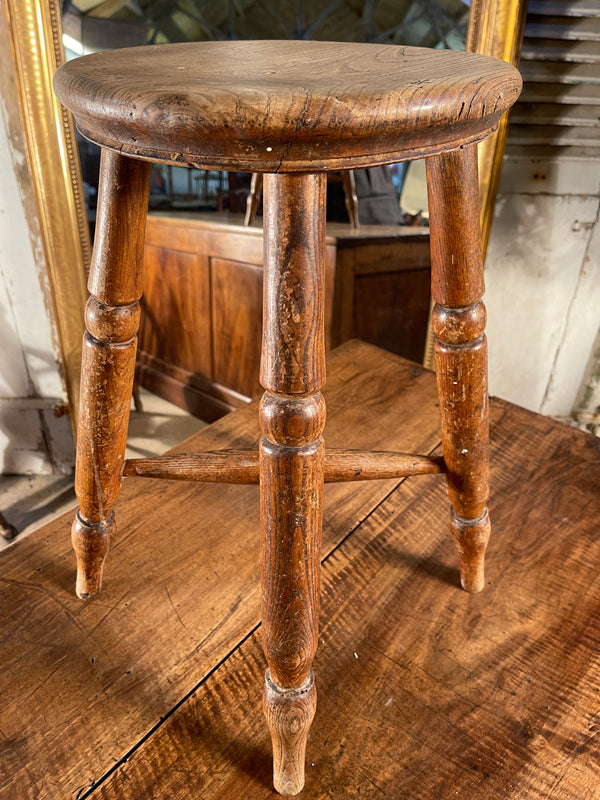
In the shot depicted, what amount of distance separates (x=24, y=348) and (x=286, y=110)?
1.37 m

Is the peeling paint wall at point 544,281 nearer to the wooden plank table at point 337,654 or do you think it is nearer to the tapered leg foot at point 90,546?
the wooden plank table at point 337,654

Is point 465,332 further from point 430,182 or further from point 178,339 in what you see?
point 178,339

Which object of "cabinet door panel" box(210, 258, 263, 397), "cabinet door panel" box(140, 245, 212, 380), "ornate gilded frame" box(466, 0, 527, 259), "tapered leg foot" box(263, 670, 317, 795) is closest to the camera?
"tapered leg foot" box(263, 670, 317, 795)

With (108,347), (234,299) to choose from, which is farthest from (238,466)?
(234,299)

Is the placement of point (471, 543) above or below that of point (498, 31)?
Result: below

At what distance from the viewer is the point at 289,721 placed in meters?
0.52

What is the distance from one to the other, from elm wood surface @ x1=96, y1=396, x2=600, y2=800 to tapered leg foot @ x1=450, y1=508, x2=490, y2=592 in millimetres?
30

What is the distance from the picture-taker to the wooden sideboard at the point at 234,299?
172 cm

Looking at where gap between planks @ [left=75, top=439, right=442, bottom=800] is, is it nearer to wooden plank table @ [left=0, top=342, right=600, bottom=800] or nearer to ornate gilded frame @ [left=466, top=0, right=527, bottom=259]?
wooden plank table @ [left=0, top=342, right=600, bottom=800]

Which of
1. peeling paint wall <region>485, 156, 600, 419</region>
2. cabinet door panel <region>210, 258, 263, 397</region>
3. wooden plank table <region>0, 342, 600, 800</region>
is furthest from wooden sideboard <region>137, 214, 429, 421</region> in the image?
wooden plank table <region>0, 342, 600, 800</region>

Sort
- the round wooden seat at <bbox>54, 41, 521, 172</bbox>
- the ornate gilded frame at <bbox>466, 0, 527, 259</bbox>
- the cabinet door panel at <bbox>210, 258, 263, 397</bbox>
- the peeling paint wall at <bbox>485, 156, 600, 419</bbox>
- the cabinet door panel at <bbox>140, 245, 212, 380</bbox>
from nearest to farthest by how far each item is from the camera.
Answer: the round wooden seat at <bbox>54, 41, 521, 172</bbox> → the ornate gilded frame at <bbox>466, 0, 527, 259</bbox> → the peeling paint wall at <bbox>485, 156, 600, 419</bbox> → the cabinet door panel at <bbox>210, 258, 263, 397</bbox> → the cabinet door panel at <bbox>140, 245, 212, 380</bbox>

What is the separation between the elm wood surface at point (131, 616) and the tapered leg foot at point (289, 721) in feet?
0.35

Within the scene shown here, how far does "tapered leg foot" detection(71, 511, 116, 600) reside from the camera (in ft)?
2.33

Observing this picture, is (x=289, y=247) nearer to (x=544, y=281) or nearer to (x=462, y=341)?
(x=462, y=341)
